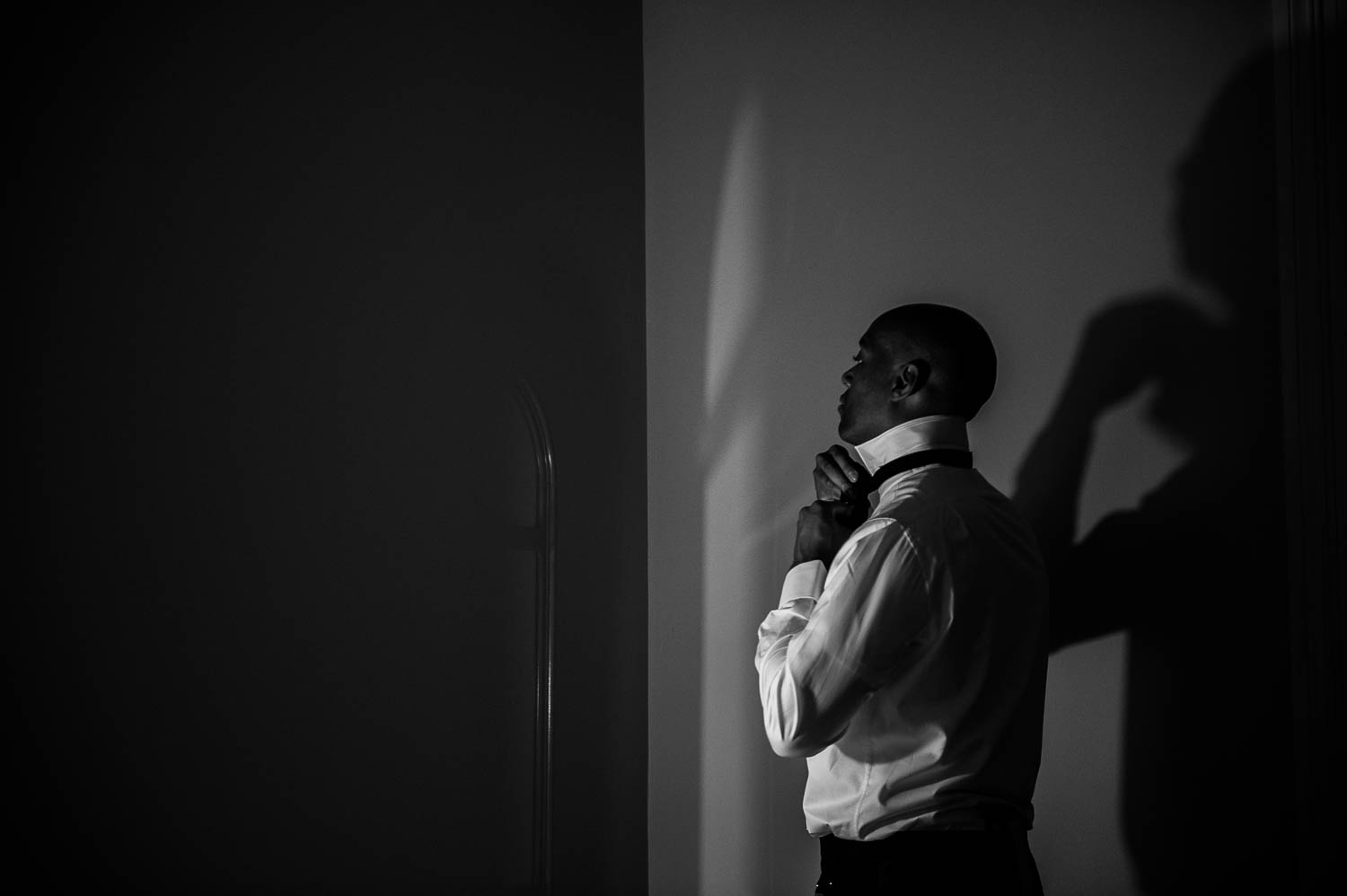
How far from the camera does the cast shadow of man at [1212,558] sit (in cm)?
171

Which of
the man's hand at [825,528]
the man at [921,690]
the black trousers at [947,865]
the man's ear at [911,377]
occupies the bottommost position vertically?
the black trousers at [947,865]

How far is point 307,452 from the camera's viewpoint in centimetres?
197

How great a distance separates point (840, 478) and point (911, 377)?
0.24m

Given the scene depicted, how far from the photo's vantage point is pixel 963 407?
1.78m

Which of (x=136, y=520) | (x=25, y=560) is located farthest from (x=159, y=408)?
(x=25, y=560)

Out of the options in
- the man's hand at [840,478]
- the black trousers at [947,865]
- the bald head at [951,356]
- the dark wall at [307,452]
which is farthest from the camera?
the man's hand at [840,478]

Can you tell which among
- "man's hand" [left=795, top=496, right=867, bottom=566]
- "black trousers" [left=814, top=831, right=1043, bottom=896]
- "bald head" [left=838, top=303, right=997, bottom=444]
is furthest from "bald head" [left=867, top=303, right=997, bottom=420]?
"black trousers" [left=814, top=831, right=1043, bottom=896]

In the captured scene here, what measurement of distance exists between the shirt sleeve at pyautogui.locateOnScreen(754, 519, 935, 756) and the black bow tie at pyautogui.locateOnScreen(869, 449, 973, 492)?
0.19 meters

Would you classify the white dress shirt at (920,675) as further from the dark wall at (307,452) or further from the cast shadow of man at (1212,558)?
the dark wall at (307,452)

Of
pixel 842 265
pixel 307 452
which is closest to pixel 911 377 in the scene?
pixel 842 265

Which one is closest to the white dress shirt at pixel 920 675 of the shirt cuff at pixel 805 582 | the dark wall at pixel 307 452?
the shirt cuff at pixel 805 582

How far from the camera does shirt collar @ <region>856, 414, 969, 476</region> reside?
176 centimetres

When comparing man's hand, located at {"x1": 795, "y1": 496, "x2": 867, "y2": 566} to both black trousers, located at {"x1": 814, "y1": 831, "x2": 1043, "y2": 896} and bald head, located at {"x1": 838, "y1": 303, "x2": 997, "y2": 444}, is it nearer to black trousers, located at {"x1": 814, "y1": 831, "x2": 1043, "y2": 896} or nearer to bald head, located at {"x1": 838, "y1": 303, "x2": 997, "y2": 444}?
bald head, located at {"x1": 838, "y1": 303, "x2": 997, "y2": 444}

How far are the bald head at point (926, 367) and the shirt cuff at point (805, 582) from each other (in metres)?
0.26
